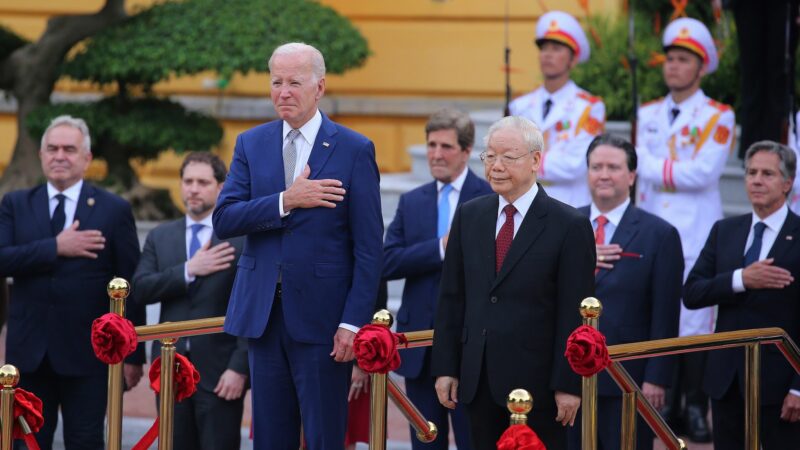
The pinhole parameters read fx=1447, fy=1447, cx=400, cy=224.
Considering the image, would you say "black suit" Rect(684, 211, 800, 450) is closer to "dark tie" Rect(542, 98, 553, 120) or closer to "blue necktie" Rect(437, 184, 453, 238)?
"blue necktie" Rect(437, 184, 453, 238)

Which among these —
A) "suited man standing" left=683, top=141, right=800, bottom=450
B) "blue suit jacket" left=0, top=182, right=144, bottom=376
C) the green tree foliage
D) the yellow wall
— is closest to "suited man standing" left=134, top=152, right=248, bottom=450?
"blue suit jacket" left=0, top=182, right=144, bottom=376

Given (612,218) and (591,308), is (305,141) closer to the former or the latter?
(591,308)

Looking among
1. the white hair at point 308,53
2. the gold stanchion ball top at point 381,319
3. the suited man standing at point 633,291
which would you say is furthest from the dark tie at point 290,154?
the suited man standing at point 633,291

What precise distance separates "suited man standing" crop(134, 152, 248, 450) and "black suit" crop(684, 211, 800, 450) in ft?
6.82

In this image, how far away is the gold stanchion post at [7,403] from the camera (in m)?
5.05

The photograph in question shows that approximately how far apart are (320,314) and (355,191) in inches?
18.0

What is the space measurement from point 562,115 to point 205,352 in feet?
8.88

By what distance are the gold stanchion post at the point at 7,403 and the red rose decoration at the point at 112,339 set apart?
1.09ft

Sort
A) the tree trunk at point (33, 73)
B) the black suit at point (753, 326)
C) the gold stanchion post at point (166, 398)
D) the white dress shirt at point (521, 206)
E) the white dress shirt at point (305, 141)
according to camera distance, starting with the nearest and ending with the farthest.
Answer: the white dress shirt at point (521, 206)
the white dress shirt at point (305, 141)
the gold stanchion post at point (166, 398)
the black suit at point (753, 326)
the tree trunk at point (33, 73)

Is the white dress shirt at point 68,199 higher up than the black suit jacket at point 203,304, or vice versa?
the white dress shirt at point 68,199

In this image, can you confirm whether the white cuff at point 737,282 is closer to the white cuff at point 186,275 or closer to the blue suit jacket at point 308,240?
the blue suit jacket at point 308,240

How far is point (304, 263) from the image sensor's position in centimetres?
511

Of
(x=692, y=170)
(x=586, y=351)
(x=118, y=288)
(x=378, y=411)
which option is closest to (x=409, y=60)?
(x=692, y=170)

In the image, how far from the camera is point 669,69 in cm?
826
